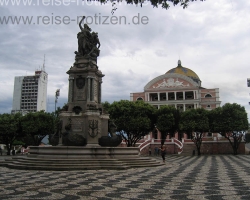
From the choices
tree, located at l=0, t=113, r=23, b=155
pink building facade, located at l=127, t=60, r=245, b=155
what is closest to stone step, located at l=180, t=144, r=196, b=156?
pink building facade, located at l=127, t=60, r=245, b=155

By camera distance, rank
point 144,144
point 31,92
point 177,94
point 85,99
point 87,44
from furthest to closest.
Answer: point 31,92 → point 177,94 → point 144,144 → point 87,44 → point 85,99

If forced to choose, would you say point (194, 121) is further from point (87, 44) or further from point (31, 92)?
point (31, 92)

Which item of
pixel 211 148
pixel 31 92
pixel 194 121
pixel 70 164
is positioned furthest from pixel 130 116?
pixel 31 92

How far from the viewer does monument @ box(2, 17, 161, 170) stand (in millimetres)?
15383

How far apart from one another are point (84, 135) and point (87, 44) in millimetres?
7327

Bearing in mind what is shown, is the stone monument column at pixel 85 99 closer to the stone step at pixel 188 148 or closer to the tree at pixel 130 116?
the tree at pixel 130 116

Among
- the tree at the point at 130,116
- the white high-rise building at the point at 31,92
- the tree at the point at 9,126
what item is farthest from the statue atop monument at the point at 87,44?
the white high-rise building at the point at 31,92

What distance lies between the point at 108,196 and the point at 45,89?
5333 inches

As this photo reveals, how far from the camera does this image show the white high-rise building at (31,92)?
129125 millimetres

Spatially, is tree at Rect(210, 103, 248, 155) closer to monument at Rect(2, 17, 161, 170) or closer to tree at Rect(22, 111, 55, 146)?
tree at Rect(22, 111, 55, 146)

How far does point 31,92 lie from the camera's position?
131 m

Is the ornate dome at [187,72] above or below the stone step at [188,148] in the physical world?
above

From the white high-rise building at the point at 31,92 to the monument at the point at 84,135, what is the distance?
374 feet

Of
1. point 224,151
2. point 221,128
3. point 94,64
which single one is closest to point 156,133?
point 224,151
